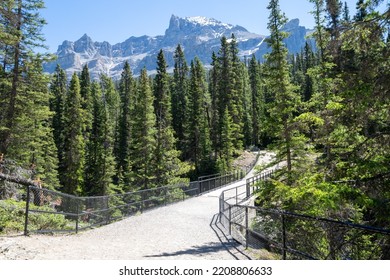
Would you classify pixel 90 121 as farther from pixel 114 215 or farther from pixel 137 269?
pixel 137 269

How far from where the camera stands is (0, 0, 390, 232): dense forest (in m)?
7.10

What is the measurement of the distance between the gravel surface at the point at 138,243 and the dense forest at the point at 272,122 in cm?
270

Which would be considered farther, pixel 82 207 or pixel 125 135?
pixel 125 135

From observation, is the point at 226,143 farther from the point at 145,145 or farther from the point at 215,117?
the point at 145,145

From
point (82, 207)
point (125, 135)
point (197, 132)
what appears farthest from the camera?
point (125, 135)

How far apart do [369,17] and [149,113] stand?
3053 centimetres

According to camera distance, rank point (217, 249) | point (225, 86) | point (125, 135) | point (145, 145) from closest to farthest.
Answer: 1. point (217, 249)
2. point (145, 145)
3. point (225, 86)
4. point (125, 135)

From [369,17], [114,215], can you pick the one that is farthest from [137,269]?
[114,215]

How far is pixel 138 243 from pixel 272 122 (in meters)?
10.0

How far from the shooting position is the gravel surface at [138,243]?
27.5 ft

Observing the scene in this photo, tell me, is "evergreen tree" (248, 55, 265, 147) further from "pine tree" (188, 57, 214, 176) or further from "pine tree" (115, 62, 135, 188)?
"pine tree" (115, 62, 135, 188)

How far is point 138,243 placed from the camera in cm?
1054

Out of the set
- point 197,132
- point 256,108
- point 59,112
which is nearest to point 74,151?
point 59,112

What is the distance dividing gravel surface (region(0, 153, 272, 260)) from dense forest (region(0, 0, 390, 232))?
2.70 meters
